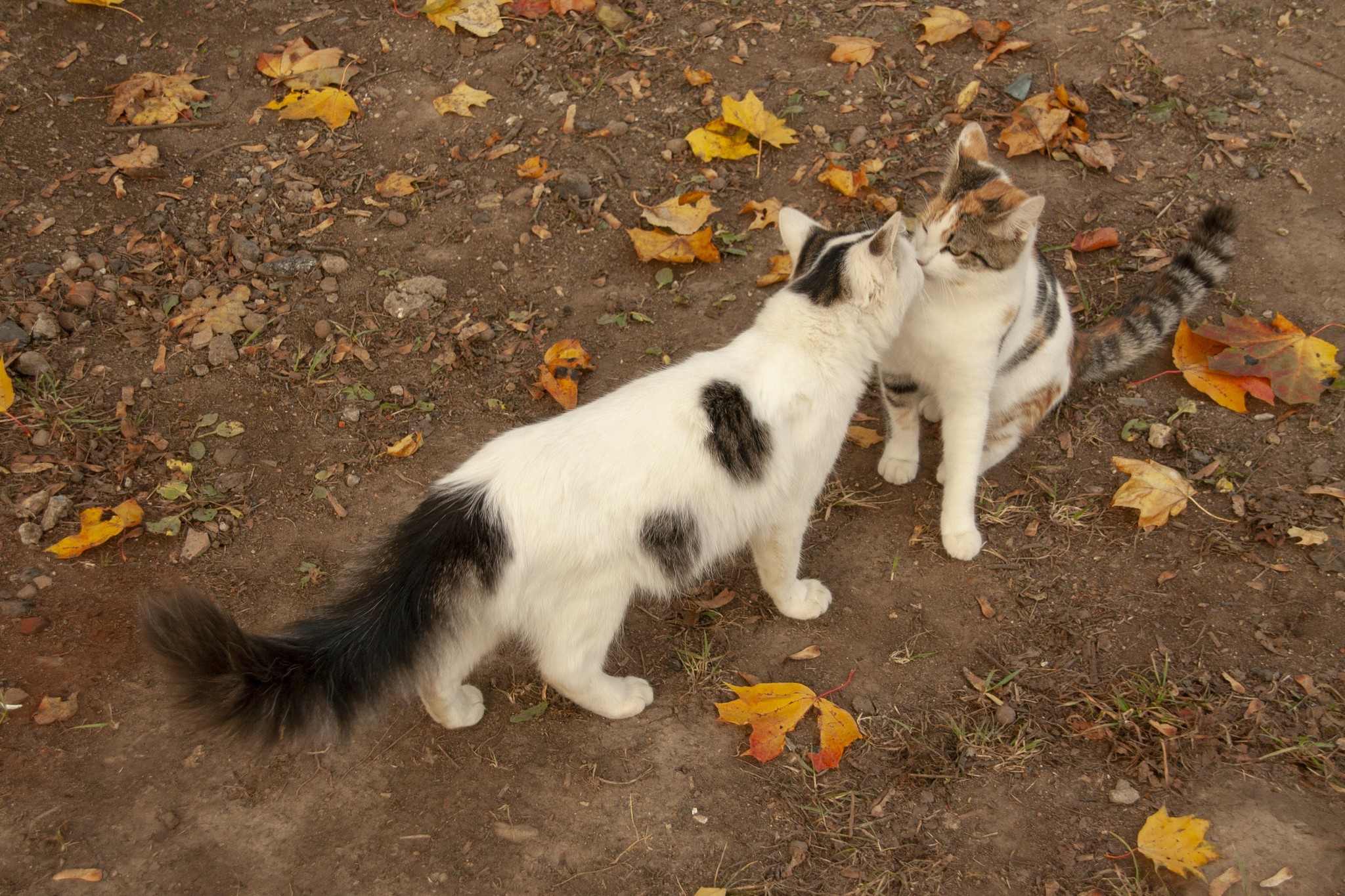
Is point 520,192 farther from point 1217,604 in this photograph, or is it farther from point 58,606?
point 1217,604

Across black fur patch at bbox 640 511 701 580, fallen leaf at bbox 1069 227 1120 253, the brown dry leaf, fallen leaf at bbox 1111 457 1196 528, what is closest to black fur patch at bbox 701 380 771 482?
black fur patch at bbox 640 511 701 580

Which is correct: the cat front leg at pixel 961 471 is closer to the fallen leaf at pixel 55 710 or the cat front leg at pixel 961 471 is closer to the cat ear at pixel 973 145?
the cat ear at pixel 973 145

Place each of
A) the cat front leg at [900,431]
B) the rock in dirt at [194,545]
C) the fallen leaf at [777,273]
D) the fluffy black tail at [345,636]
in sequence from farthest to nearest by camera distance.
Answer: the fallen leaf at [777,273] < the cat front leg at [900,431] < the rock in dirt at [194,545] < the fluffy black tail at [345,636]

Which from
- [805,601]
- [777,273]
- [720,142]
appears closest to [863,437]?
[777,273]

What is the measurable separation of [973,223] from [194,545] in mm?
3145

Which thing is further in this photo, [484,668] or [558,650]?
[484,668]

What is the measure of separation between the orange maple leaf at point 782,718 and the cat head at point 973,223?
1568 mm

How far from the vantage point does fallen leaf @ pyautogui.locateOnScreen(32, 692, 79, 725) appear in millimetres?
2990

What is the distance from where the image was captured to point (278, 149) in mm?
4781

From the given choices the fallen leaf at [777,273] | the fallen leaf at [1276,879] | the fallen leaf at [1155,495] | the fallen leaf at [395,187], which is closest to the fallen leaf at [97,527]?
the fallen leaf at [395,187]

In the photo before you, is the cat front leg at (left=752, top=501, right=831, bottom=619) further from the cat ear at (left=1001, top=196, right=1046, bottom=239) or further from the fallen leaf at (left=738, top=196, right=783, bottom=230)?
the fallen leaf at (left=738, top=196, right=783, bottom=230)

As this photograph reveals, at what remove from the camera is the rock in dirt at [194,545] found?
3461 millimetres

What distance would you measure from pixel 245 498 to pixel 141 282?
1353 millimetres

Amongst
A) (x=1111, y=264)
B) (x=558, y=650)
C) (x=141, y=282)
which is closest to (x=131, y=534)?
(x=141, y=282)
